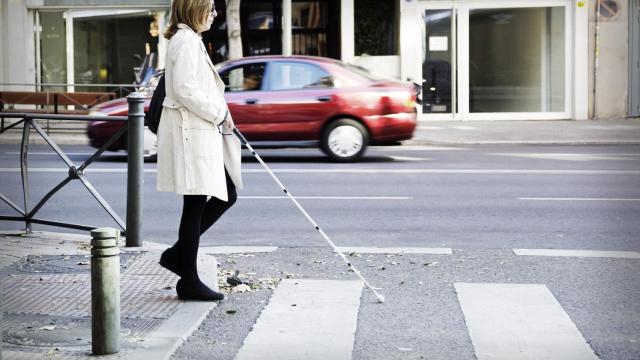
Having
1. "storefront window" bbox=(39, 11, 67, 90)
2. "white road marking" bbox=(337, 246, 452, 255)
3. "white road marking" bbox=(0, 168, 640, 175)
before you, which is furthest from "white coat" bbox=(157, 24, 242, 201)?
"storefront window" bbox=(39, 11, 67, 90)

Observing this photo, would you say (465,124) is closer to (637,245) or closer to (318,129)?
(318,129)

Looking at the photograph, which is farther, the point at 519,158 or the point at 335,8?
the point at 335,8

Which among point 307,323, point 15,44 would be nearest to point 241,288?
point 307,323

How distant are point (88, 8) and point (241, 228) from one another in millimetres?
19222

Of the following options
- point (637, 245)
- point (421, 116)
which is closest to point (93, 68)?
point (421, 116)

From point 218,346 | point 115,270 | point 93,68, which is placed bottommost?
point 218,346

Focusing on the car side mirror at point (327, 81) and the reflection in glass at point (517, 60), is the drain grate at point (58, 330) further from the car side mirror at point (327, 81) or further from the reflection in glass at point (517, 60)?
the reflection in glass at point (517, 60)

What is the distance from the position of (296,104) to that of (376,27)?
11.9m

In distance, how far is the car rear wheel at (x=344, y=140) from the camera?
16.1 metres

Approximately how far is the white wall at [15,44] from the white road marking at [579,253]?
69.7 ft

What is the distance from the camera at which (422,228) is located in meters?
9.74

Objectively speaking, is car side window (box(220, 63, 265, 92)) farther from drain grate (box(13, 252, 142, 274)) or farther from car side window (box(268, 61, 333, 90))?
drain grate (box(13, 252, 142, 274))

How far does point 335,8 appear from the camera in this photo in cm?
2811

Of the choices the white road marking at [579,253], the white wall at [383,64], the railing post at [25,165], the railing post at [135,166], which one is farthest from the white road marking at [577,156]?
the railing post at [135,166]
